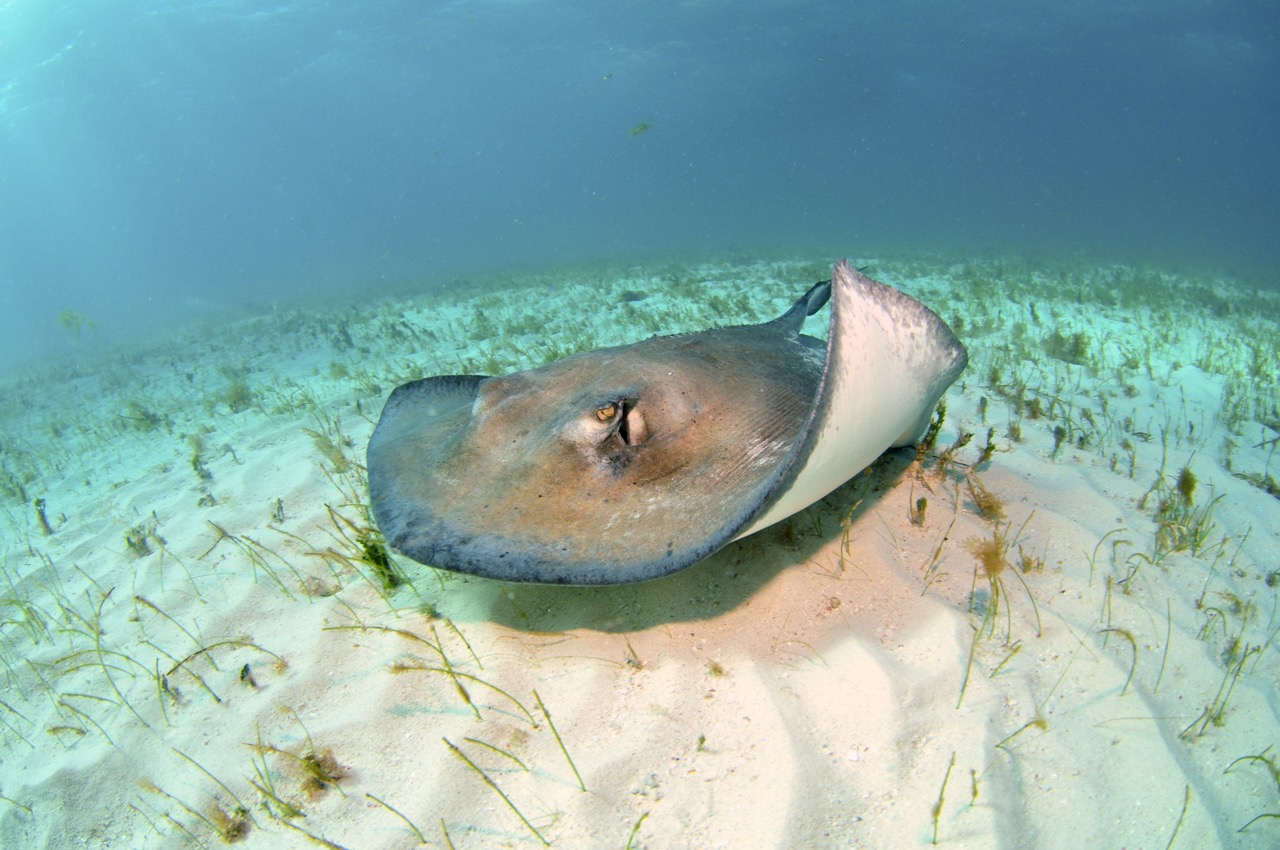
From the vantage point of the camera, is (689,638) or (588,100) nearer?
(689,638)

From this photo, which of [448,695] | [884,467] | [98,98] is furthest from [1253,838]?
[98,98]

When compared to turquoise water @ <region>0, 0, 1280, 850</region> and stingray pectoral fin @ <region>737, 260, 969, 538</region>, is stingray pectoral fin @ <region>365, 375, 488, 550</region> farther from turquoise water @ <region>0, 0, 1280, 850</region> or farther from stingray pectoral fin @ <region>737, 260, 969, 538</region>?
stingray pectoral fin @ <region>737, 260, 969, 538</region>

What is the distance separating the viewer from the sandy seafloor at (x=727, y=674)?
6.23ft

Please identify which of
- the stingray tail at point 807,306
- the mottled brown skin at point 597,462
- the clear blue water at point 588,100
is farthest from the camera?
the clear blue water at point 588,100

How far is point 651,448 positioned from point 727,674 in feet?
3.12

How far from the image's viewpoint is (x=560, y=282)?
17.8m

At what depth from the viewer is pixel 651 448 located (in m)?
2.45

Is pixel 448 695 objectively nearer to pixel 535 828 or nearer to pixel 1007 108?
pixel 535 828

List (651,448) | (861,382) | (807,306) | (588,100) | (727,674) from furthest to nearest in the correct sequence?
1. (588,100)
2. (807,306)
3. (651,448)
4. (727,674)
5. (861,382)

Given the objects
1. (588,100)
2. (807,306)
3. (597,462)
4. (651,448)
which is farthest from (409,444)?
(588,100)

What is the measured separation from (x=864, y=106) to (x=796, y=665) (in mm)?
88877

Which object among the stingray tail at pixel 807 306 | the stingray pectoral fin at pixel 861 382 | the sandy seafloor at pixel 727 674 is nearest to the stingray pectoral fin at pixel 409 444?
the sandy seafloor at pixel 727 674

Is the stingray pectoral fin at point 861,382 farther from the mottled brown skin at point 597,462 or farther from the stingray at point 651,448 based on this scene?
the mottled brown skin at point 597,462

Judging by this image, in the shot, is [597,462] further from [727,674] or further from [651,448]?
[727,674]
